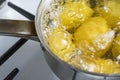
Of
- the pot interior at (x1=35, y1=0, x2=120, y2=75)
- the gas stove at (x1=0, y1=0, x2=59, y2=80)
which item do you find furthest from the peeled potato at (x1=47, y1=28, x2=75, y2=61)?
the gas stove at (x1=0, y1=0, x2=59, y2=80)

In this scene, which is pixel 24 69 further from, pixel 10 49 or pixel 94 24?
pixel 94 24

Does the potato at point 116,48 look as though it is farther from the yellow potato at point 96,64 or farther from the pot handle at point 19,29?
the pot handle at point 19,29

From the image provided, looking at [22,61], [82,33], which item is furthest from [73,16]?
[22,61]

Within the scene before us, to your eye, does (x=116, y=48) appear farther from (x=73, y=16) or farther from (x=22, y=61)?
(x=22, y=61)

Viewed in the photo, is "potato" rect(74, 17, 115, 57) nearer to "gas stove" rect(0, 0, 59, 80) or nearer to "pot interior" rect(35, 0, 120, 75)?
"pot interior" rect(35, 0, 120, 75)

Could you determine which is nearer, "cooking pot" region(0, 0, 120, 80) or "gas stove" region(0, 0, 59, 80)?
"cooking pot" region(0, 0, 120, 80)

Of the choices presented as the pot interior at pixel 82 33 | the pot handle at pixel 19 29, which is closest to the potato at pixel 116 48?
the pot interior at pixel 82 33
